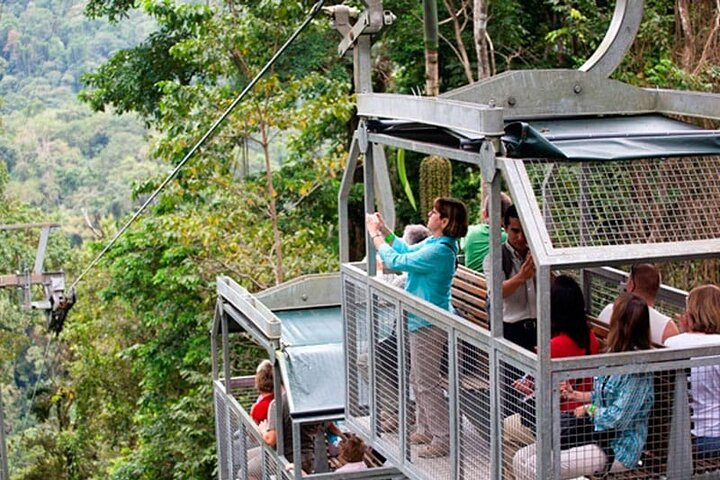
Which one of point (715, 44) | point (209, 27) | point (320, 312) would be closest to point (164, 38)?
point (209, 27)

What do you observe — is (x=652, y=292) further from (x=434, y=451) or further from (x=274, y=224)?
(x=274, y=224)

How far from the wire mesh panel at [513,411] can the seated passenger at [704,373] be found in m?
0.67

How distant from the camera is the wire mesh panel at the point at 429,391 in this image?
624 cm

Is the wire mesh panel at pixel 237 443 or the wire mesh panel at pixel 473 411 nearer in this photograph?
the wire mesh panel at pixel 473 411

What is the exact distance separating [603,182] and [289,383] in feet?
11.4

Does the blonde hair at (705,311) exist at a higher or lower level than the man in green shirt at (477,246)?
lower

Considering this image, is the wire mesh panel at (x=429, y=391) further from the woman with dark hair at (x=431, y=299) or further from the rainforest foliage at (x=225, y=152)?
the rainforest foliage at (x=225, y=152)

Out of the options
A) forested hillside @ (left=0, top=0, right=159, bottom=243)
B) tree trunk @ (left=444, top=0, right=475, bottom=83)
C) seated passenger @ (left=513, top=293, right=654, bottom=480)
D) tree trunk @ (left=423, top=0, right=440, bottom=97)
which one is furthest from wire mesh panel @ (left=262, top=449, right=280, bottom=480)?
forested hillside @ (left=0, top=0, right=159, bottom=243)

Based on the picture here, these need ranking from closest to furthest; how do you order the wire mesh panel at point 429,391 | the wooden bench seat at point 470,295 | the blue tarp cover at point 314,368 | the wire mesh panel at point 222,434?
the wire mesh panel at point 429,391
the wooden bench seat at point 470,295
the blue tarp cover at point 314,368
the wire mesh panel at point 222,434

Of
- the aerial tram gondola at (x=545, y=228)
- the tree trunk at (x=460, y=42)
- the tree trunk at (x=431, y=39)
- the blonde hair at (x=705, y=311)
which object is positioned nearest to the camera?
the aerial tram gondola at (x=545, y=228)

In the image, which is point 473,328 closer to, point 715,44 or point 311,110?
point 311,110

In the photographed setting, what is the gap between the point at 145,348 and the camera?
698 inches

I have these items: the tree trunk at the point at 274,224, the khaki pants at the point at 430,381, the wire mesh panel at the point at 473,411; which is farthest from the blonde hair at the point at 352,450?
the tree trunk at the point at 274,224

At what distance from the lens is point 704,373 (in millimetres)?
5102
